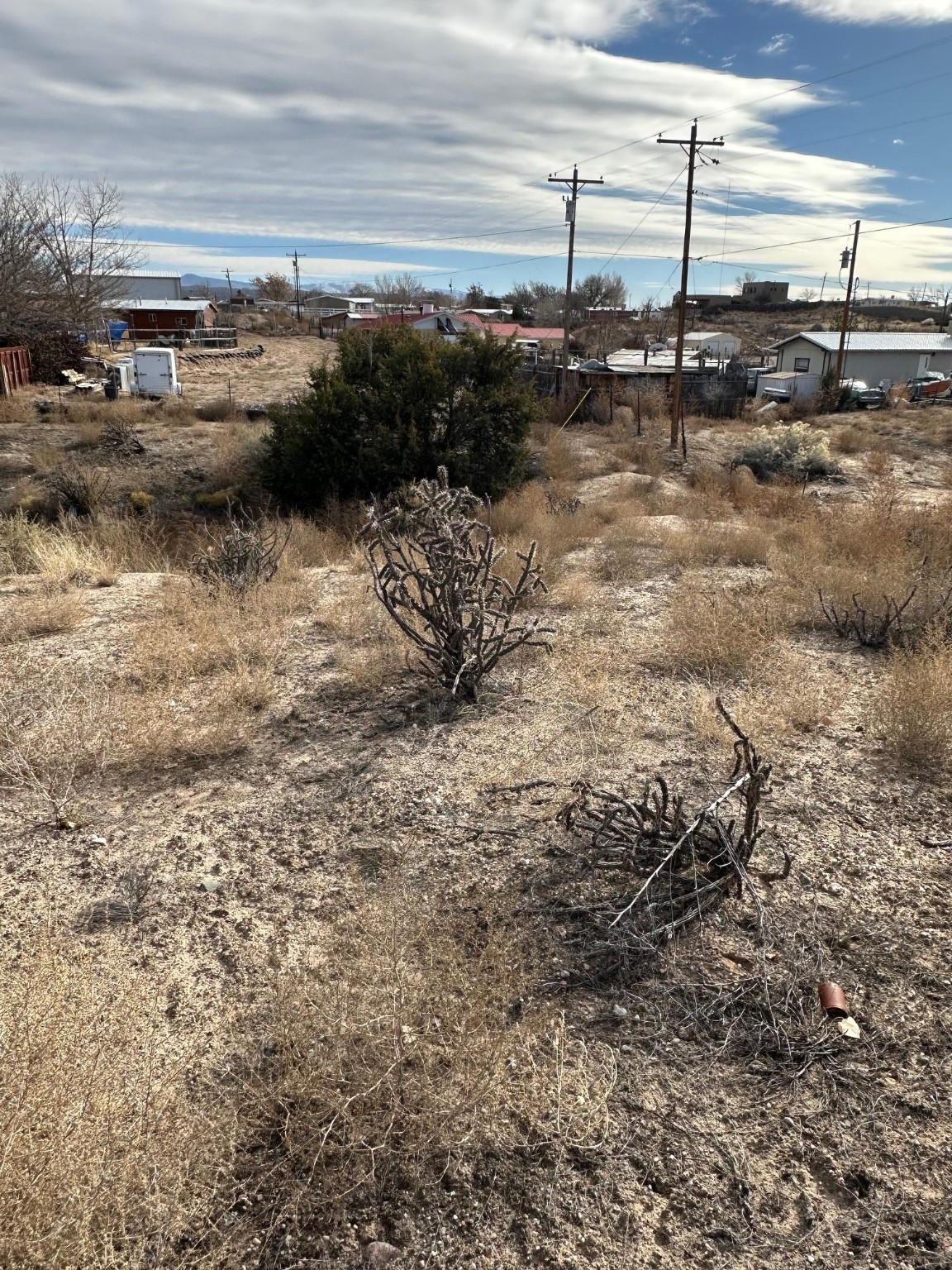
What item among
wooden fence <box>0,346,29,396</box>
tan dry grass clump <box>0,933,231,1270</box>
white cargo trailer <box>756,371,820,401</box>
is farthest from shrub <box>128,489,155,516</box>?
white cargo trailer <box>756,371,820,401</box>

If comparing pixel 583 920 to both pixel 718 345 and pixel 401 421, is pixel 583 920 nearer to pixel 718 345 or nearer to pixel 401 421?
pixel 401 421

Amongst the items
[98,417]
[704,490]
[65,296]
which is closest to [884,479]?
[704,490]

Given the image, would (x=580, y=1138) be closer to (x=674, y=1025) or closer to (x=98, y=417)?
(x=674, y=1025)

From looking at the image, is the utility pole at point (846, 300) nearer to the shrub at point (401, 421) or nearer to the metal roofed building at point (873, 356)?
the metal roofed building at point (873, 356)

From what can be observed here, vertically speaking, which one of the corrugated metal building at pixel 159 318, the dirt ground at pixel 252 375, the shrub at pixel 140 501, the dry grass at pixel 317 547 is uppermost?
the corrugated metal building at pixel 159 318

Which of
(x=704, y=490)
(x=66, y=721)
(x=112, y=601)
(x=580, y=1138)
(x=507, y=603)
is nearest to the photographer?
(x=580, y=1138)

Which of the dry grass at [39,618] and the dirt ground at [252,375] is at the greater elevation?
the dirt ground at [252,375]

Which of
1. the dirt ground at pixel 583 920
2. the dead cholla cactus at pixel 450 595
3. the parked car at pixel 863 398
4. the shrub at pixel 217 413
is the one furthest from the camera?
the parked car at pixel 863 398

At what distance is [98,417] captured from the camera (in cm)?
2269

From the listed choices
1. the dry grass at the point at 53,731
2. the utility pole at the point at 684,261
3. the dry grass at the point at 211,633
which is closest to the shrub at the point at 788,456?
the utility pole at the point at 684,261

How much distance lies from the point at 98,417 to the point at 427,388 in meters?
12.0

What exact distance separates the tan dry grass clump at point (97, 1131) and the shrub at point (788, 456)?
17.9 metres

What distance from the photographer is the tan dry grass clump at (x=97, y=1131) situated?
7.30 ft

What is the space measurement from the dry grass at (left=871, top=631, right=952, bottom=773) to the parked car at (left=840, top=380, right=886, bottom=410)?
31.1 metres
